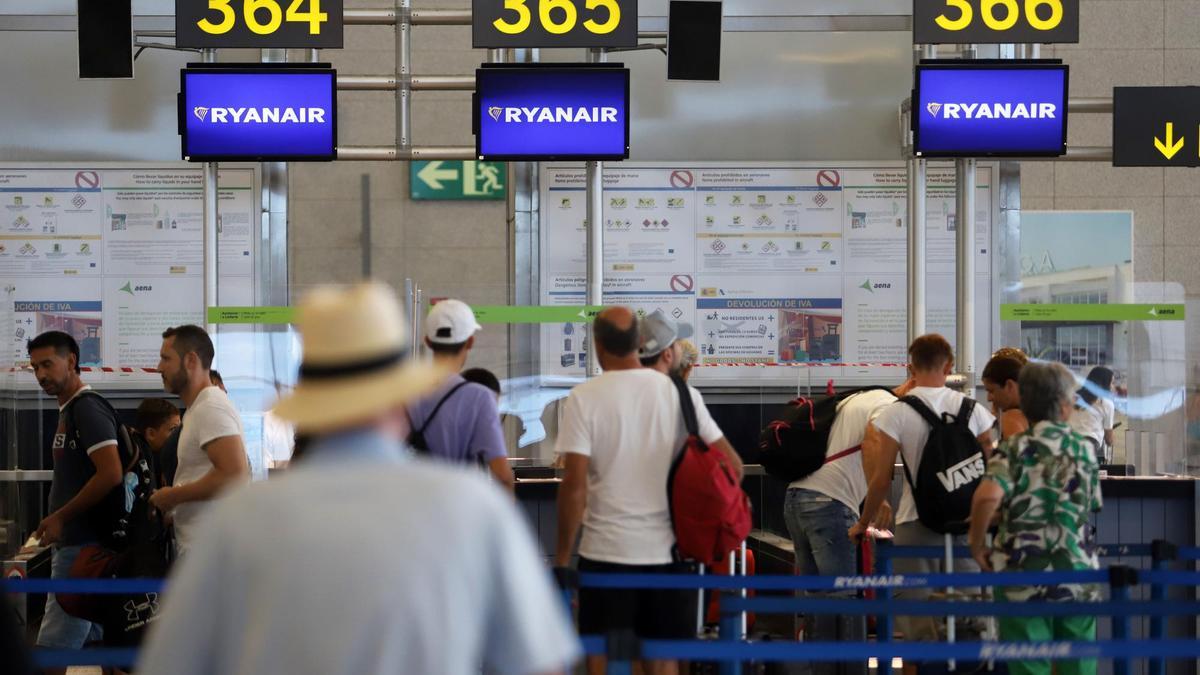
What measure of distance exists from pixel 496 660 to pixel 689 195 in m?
8.29

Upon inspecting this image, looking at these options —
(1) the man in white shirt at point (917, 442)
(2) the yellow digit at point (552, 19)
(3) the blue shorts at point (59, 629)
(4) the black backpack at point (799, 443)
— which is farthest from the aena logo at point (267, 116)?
(1) the man in white shirt at point (917, 442)

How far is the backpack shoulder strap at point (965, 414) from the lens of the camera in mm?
5562

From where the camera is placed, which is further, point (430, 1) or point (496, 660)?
point (430, 1)

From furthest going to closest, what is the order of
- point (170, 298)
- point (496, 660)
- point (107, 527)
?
point (170, 298) → point (107, 527) → point (496, 660)

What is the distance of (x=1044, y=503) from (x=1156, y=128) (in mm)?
4488

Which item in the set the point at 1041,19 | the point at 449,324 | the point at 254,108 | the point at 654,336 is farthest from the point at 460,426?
the point at 1041,19

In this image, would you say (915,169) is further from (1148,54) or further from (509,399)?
(1148,54)

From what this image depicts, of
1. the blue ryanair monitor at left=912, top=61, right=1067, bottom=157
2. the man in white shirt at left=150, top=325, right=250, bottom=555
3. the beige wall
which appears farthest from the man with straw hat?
the beige wall

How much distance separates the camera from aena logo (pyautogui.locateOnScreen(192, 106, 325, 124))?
Result: 8.10m

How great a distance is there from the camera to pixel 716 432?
4691 mm

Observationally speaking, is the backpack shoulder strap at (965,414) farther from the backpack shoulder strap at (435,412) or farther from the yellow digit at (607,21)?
the yellow digit at (607,21)

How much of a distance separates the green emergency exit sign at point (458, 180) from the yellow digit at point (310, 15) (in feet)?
14.3

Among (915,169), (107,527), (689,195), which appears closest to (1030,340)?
(915,169)

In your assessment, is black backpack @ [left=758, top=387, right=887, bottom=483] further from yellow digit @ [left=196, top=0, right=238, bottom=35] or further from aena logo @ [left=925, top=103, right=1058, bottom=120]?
yellow digit @ [left=196, top=0, right=238, bottom=35]
